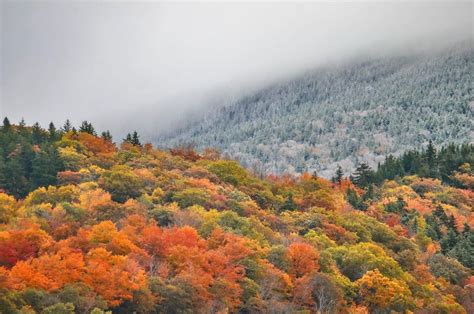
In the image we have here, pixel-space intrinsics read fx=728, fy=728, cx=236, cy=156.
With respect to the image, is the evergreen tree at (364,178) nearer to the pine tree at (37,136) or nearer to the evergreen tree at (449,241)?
the evergreen tree at (449,241)

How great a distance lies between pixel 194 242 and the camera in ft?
272

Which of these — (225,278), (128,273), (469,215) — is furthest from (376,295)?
(469,215)

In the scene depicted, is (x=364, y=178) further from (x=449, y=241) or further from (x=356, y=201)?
(x=449, y=241)

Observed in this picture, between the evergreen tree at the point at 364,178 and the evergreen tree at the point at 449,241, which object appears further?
the evergreen tree at the point at 364,178

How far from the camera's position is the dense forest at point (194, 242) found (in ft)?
221

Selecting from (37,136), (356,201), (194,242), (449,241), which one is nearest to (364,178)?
(356,201)

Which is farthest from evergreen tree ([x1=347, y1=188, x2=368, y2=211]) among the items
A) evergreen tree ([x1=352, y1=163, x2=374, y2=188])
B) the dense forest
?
evergreen tree ([x1=352, y1=163, x2=374, y2=188])

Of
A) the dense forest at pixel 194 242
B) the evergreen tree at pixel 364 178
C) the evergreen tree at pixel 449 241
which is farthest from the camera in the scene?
the evergreen tree at pixel 364 178

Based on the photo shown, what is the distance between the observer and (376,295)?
8638 cm

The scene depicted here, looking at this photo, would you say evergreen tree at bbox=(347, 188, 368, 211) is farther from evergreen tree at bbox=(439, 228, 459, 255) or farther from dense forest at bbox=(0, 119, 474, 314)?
evergreen tree at bbox=(439, 228, 459, 255)

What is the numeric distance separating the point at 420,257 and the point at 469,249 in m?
14.7

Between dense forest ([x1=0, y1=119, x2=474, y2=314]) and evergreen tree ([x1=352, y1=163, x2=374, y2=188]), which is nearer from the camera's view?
dense forest ([x1=0, y1=119, x2=474, y2=314])

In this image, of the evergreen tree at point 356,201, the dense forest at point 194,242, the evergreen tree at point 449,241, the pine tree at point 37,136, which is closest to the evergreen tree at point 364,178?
the evergreen tree at point 356,201

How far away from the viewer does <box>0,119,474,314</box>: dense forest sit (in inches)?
2657
